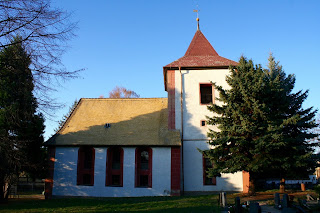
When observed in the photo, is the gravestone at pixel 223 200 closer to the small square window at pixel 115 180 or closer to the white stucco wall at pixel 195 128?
the white stucco wall at pixel 195 128

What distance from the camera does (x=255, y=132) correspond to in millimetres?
15438

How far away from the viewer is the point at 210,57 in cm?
2245

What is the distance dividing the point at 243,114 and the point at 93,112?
43.3 ft

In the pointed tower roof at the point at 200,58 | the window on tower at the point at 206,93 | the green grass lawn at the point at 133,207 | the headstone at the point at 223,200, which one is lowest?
the green grass lawn at the point at 133,207

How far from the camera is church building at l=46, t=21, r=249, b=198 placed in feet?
62.9

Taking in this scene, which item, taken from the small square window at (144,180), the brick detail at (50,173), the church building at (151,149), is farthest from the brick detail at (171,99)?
the brick detail at (50,173)

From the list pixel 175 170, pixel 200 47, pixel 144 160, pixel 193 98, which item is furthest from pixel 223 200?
pixel 200 47

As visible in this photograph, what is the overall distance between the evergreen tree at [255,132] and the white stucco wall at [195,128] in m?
3.07

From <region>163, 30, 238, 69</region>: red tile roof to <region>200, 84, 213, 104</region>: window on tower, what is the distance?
1688mm

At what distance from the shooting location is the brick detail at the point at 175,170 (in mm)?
18609

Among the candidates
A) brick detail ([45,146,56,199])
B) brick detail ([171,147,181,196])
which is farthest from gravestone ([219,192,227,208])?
brick detail ([45,146,56,199])

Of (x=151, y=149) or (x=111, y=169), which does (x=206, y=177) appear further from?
(x=111, y=169)

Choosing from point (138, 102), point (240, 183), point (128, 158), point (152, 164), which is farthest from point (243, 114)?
point (138, 102)

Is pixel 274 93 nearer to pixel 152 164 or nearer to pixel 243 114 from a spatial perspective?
pixel 243 114
